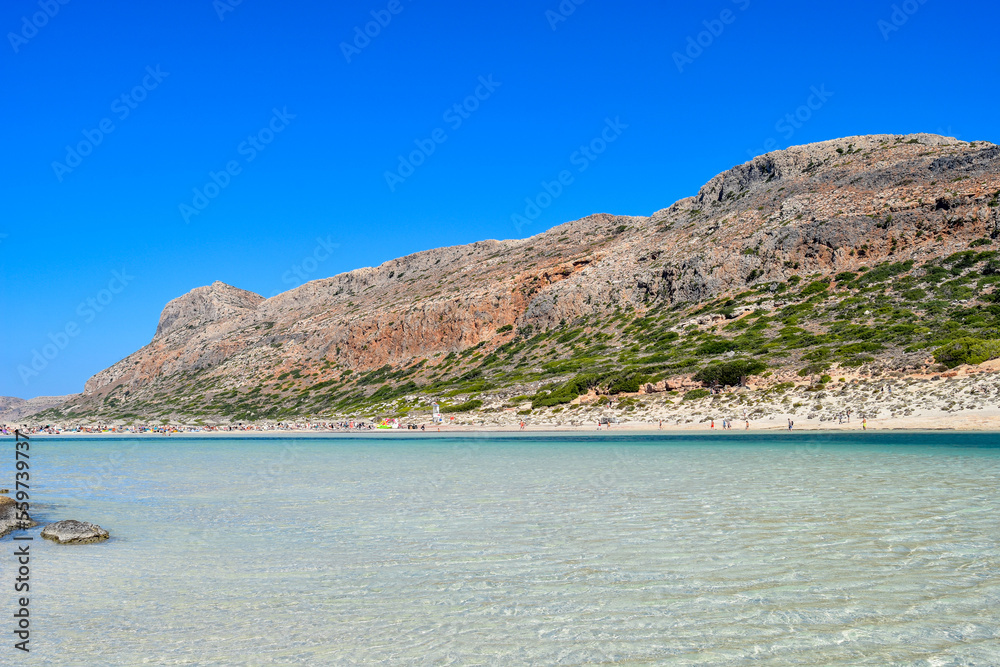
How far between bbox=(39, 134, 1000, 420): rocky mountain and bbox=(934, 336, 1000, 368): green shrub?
2.96 ft

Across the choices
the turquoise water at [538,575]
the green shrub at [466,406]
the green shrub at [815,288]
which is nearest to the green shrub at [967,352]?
the green shrub at [815,288]

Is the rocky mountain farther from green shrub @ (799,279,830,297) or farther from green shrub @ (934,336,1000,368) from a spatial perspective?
green shrub @ (934,336,1000,368)

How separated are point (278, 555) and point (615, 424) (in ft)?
142

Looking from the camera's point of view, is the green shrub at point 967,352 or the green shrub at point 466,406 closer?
the green shrub at point 967,352

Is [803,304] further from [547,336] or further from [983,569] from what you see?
[983,569]

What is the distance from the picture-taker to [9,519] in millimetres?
14383

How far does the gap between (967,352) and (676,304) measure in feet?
124

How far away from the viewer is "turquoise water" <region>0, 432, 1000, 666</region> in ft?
21.8

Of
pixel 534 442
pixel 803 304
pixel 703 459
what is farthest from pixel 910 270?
pixel 703 459

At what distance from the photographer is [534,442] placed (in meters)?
43.2

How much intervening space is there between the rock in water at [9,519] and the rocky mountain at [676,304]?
47969mm

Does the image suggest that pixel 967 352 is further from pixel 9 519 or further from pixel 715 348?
pixel 9 519

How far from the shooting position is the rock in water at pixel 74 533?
40.6 feet

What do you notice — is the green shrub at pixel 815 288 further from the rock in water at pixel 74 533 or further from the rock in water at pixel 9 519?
the rock in water at pixel 74 533
